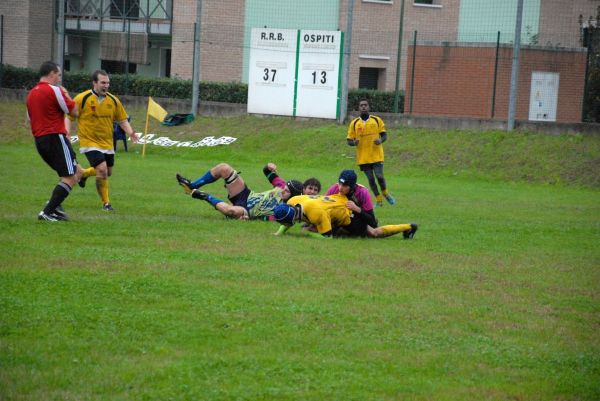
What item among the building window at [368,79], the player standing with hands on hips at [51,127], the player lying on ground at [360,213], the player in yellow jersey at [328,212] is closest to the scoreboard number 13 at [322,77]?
the building window at [368,79]

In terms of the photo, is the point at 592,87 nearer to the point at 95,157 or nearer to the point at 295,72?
the point at 295,72

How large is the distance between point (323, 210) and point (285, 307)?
4.29 meters

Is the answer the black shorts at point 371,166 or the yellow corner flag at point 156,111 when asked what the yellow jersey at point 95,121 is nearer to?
the black shorts at point 371,166

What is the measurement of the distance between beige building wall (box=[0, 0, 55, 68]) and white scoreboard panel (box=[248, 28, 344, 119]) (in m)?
14.8

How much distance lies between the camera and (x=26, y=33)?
42469mm

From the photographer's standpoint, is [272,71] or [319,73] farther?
[272,71]

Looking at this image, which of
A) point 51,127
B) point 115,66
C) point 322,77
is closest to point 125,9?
point 115,66

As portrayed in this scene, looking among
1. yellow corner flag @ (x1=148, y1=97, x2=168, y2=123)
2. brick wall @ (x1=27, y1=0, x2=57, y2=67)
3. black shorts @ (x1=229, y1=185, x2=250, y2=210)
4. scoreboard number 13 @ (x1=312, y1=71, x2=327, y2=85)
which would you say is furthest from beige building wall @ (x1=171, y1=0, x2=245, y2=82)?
black shorts @ (x1=229, y1=185, x2=250, y2=210)

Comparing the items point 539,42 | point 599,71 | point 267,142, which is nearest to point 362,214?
point 267,142

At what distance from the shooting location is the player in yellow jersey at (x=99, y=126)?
45.3 feet

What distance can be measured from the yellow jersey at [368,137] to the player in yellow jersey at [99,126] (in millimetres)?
5555

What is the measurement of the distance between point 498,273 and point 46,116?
232 inches

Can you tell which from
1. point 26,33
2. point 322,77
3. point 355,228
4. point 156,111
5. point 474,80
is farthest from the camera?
point 26,33

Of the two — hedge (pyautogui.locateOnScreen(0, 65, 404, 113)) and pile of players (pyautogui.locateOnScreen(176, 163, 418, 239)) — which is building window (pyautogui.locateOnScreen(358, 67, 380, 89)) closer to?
hedge (pyautogui.locateOnScreen(0, 65, 404, 113))
